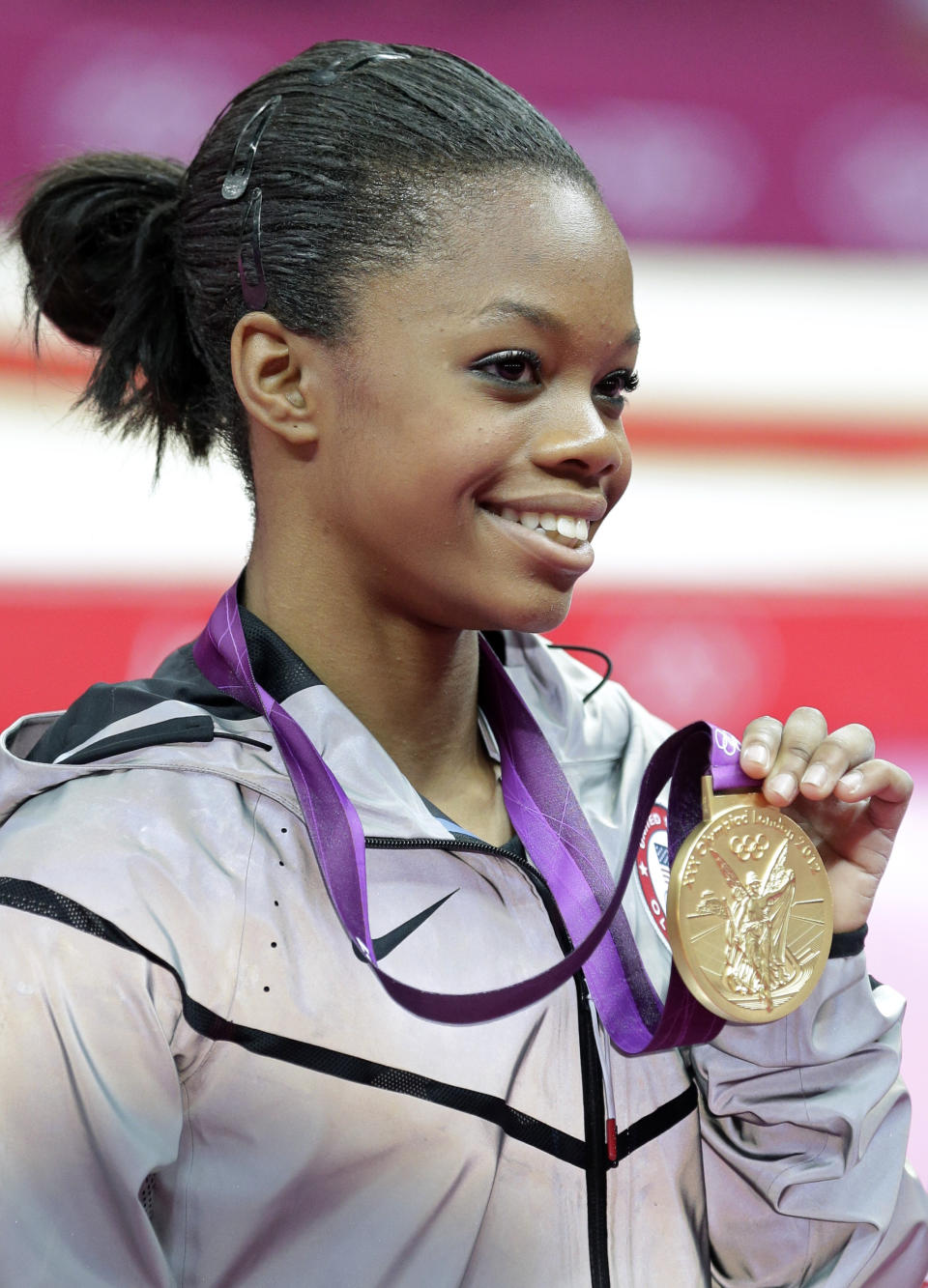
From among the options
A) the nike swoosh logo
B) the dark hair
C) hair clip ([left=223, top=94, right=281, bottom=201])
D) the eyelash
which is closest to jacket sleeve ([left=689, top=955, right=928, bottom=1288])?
the nike swoosh logo

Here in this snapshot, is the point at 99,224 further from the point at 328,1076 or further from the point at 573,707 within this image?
the point at 328,1076

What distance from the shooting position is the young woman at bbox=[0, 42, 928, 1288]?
3.00ft

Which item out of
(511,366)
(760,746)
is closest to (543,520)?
(511,366)

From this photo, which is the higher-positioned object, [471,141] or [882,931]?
[471,141]

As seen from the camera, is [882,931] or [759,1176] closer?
[759,1176]

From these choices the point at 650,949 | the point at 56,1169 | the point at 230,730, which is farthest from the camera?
the point at 650,949

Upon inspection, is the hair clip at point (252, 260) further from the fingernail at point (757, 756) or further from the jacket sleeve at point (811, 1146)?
the jacket sleeve at point (811, 1146)

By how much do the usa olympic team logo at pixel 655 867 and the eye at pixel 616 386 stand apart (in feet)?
1.05

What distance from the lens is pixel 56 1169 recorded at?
0.88m

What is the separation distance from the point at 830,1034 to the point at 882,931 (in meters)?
1.14

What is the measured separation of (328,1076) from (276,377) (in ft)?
1.59

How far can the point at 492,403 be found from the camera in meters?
0.98

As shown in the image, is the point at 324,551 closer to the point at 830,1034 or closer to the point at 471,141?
the point at 471,141

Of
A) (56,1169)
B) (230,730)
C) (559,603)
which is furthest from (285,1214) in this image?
(559,603)
